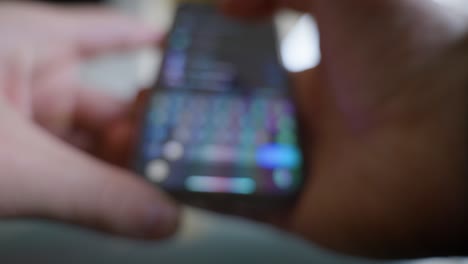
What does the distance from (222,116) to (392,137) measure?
138 millimetres

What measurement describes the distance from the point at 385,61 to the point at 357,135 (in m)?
0.06

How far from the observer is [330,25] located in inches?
14.4

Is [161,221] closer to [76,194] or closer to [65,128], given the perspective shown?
[76,194]

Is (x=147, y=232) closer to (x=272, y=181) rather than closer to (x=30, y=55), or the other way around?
(x=272, y=181)

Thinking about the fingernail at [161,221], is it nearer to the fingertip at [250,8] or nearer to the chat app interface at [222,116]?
the chat app interface at [222,116]

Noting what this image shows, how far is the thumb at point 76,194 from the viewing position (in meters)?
0.30

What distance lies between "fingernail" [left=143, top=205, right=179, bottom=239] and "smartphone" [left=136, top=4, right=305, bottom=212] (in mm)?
17

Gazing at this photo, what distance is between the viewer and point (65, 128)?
0.50 metres

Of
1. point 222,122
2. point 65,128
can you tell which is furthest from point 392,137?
point 65,128

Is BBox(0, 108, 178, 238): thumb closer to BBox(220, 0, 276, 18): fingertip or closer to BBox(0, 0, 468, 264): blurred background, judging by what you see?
BBox(0, 0, 468, 264): blurred background

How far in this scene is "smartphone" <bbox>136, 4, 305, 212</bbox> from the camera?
32cm

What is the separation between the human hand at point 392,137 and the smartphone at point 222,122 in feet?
0.10

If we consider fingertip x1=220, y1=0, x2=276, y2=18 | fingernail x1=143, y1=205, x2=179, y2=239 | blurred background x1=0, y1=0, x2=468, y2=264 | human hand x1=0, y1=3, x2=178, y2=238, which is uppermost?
fingertip x1=220, y1=0, x2=276, y2=18

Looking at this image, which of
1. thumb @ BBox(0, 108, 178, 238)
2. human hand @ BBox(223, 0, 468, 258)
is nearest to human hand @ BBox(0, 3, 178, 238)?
thumb @ BBox(0, 108, 178, 238)
